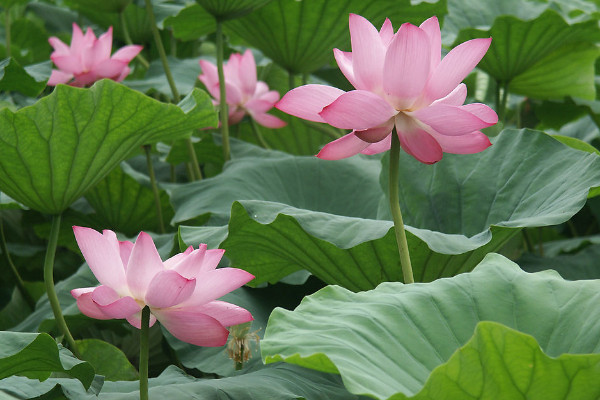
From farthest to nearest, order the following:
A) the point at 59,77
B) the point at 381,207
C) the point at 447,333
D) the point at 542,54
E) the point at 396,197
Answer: the point at 542,54, the point at 59,77, the point at 381,207, the point at 396,197, the point at 447,333

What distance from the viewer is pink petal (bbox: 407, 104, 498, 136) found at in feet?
2.81

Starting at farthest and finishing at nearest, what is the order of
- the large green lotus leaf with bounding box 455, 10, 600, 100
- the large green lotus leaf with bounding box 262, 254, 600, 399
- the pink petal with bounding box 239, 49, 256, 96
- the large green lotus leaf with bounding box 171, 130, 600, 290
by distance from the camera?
1. the pink petal with bounding box 239, 49, 256, 96
2. the large green lotus leaf with bounding box 455, 10, 600, 100
3. the large green lotus leaf with bounding box 171, 130, 600, 290
4. the large green lotus leaf with bounding box 262, 254, 600, 399

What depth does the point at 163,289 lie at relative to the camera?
83 cm

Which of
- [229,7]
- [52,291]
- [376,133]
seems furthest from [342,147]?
[229,7]

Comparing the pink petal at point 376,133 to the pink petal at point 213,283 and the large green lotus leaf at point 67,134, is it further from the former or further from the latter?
the large green lotus leaf at point 67,134

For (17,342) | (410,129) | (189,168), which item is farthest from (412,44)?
(189,168)

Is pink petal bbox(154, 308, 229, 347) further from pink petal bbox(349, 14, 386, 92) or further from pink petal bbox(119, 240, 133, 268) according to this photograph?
pink petal bbox(349, 14, 386, 92)

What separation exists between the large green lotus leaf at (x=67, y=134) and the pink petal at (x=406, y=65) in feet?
1.57

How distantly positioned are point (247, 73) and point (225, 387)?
1049mm

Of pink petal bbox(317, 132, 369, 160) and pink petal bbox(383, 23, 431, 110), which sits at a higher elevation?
pink petal bbox(383, 23, 431, 110)

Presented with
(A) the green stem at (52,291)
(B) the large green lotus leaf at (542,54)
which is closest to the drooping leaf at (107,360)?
(A) the green stem at (52,291)

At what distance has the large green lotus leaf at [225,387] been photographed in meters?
0.94

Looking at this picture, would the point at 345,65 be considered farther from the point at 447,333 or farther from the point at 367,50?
the point at 447,333

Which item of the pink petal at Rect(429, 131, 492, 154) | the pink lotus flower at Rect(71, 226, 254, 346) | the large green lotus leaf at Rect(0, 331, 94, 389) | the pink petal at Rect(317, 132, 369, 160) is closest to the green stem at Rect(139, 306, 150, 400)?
the pink lotus flower at Rect(71, 226, 254, 346)
